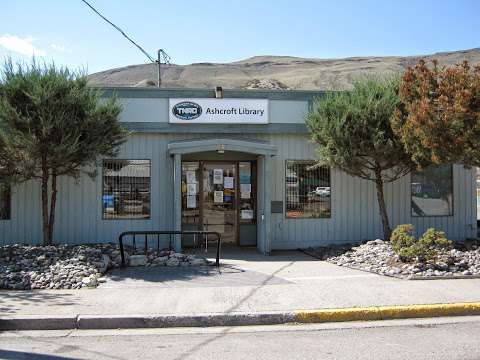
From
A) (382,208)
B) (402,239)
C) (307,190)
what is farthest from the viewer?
(307,190)

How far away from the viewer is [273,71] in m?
132

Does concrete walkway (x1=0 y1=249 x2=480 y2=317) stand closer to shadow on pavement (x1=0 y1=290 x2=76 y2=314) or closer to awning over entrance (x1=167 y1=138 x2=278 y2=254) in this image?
shadow on pavement (x1=0 y1=290 x2=76 y2=314)

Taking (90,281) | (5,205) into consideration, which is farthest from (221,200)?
(90,281)

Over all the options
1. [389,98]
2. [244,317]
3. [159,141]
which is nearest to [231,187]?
[159,141]

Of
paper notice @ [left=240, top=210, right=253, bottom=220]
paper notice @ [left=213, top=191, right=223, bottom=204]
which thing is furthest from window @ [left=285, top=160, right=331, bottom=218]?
paper notice @ [left=213, top=191, right=223, bottom=204]

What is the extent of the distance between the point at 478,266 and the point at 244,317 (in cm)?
540

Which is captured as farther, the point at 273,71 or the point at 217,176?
the point at 273,71

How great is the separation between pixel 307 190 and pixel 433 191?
3640mm

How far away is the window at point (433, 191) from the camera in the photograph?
567 inches

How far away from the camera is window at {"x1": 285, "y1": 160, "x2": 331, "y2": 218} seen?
45.5ft

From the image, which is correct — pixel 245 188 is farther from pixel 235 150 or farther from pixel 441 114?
pixel 441 114

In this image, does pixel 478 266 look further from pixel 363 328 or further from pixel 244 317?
pixel 244 317

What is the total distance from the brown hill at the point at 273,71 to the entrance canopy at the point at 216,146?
9140 cm

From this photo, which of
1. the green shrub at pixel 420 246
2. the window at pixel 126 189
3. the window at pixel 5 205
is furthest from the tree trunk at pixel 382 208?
the window at pixel 5 205
